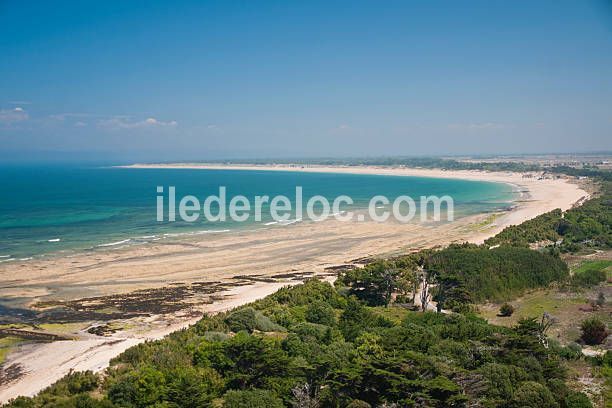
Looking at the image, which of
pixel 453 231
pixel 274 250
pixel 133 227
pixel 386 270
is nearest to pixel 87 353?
pixel 386 270

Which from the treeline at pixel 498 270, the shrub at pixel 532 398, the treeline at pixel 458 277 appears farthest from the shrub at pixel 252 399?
the treeline at pixel 498 270

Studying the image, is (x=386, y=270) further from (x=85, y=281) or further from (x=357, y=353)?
(x=85, y=281)

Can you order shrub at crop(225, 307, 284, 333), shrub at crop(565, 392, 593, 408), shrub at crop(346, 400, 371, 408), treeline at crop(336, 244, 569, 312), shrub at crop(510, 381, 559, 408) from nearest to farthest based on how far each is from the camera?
shrub at crop(346, 400, 371, 408) → shrub at crop(510, 381, 559, 408) → shrub at crop(565, 392, 593, 408) → shrub at crop(225, 307, 284, 333) → treeline at crop(336, 244, 569, 312)

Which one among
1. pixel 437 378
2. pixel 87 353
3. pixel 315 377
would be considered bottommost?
pixel 87 353

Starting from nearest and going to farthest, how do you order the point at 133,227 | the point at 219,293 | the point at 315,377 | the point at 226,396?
the point at 226,396, the point at 315,377, the point at 219,293, the point at 133,227

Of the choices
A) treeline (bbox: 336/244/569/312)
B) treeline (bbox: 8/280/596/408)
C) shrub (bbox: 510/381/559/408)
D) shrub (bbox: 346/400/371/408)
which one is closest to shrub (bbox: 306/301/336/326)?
treeline (bbox: 8/280/596/408)

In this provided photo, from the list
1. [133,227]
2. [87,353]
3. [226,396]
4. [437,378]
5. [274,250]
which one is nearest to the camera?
[437,378]

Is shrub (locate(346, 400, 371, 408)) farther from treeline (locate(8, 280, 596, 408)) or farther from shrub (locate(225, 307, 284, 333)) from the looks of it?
shrub (locate(225, 307, 284, 333))
